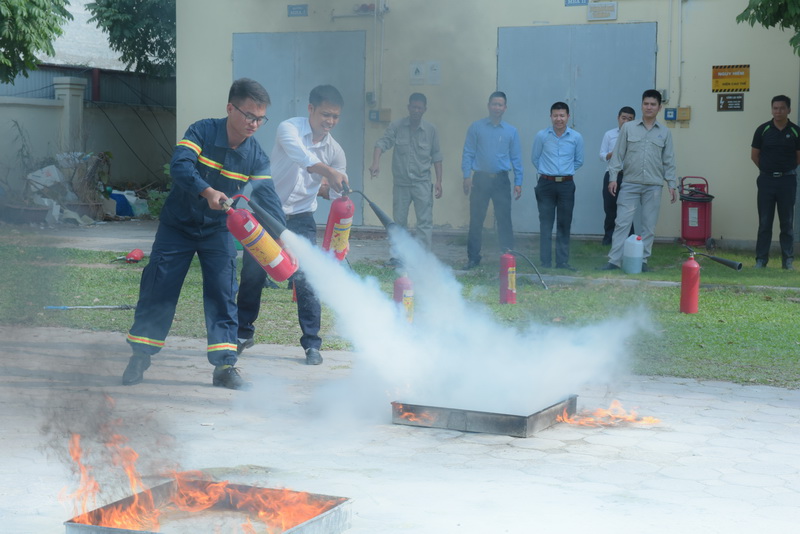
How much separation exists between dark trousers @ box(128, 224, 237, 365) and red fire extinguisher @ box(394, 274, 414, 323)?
111 centimetres

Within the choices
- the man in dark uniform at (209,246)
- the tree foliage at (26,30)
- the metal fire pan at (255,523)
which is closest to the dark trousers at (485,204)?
the man in dark uniform at (209,246)

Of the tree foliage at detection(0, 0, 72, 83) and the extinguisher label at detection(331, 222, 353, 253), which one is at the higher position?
the tree foliage at detection(0, 0, 72, 83)

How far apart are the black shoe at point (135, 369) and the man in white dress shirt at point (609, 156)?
7.61m

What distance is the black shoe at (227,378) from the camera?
18.7 ft

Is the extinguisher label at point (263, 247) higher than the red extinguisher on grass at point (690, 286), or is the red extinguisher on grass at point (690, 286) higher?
the extinguisher label at point (263, 247)

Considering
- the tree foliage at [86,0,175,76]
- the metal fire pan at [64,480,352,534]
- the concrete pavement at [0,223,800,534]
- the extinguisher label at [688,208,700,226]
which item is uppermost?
the tree foliage at [86,0,175,76]

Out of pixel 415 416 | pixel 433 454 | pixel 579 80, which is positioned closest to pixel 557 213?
pixel 579 80

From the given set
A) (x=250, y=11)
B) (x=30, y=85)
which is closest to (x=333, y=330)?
(x=250, y=11)

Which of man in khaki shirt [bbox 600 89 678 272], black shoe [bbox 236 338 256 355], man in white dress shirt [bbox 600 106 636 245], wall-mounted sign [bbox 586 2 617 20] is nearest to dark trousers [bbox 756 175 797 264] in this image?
man in khaki shirt [bbox 600 89 678 272]

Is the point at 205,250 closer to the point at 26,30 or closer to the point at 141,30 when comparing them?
the point at 26,30

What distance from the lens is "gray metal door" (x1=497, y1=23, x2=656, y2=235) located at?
13055 millimetres

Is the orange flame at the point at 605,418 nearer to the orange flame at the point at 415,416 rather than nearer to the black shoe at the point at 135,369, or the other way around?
the orange flame at the point at 415,416

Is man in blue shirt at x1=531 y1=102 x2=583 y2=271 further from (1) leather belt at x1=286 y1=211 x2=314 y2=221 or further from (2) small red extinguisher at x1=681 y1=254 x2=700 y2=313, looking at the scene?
(1) leather belt at x1=286 y1=211 x2=314 y2=221

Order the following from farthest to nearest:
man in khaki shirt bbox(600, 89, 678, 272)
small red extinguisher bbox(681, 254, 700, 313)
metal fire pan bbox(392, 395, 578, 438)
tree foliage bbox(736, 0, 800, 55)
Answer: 1. man in khaki shirt bbox(600, 89, 678, 272)
2. tree foliage bbox(736, 0, 800, 55)
3. small red extinguisher bbox(681, 254, 700, 313)
4. metal fire pan bbox(392, 395, 578, 438)
